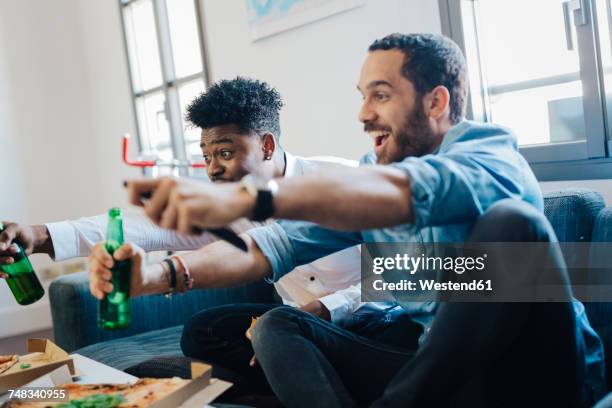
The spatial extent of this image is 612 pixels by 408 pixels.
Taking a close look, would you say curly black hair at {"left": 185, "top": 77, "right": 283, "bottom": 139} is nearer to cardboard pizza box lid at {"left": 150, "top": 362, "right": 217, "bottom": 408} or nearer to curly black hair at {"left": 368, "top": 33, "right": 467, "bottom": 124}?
curly black hair at {"left": 368, "top": 33, "right": 467, "bottom": 124}

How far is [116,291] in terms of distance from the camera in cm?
102

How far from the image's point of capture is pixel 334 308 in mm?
1470

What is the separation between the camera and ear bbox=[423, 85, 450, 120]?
3.80 ft

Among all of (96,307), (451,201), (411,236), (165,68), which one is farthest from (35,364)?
(165,68)

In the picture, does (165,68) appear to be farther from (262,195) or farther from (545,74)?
(262,195)

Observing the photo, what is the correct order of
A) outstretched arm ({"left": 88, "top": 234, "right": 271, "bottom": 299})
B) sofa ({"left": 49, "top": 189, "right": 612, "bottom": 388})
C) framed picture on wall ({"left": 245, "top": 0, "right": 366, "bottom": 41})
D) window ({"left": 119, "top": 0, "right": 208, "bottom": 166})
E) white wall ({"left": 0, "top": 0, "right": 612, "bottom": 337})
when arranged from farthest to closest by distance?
white wall ({"left": 0, "top": 0, "right": 612, "bottom": 337}) < window ({"left": 119, "top": 0, "right": 208, "bottom": 166}) < framed picture on wall ({"left": 245, "top": 0, "right": 366, "bottom": 41}) < sofa ({"left": 49, "top": 189, "right": 612, "bottom": 388}) < outstretched arm ({"left": 88, "top": 234, "right": 271, "bottom": 299})

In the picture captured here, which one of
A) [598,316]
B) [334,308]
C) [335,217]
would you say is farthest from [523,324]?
[334,308]

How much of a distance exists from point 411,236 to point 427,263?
0.19ft

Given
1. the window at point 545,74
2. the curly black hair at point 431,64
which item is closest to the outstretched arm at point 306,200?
the curly black hair at point 431,64

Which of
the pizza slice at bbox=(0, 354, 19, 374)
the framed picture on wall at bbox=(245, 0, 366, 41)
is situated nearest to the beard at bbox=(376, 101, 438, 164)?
the pizza slice at bbox=(0, 354, 19, 374)

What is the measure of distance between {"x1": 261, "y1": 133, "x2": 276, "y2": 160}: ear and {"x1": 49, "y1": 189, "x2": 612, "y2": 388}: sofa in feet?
1.76

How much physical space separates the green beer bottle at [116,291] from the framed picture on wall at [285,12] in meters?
1.56

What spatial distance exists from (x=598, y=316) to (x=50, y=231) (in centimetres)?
127

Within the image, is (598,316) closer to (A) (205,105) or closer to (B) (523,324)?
(B) (523,324)
